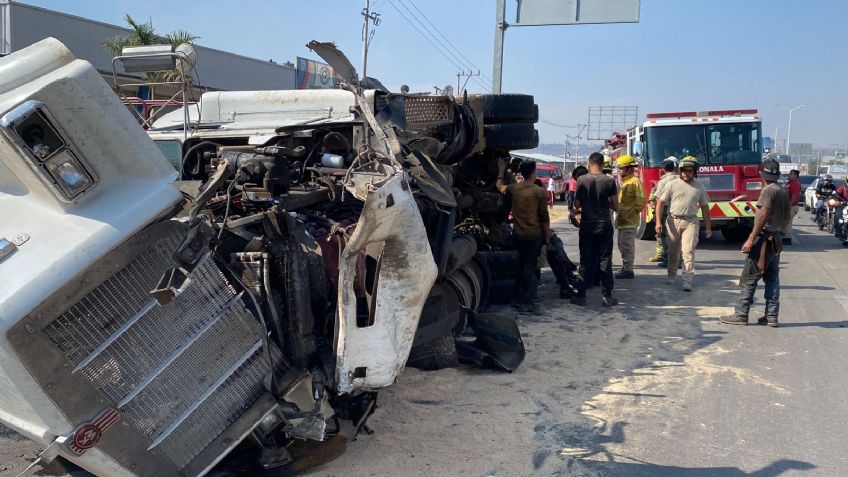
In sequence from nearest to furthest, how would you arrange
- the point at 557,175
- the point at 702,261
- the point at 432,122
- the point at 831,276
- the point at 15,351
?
the point at 15,351 → the point at 432,122 → the point at 831,276 → the point at 702,261 → the point at 557,175

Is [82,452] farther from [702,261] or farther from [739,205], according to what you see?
[739,205]

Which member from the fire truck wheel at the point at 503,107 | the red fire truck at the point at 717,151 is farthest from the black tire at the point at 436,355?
the red fire truck at the point at 717,151

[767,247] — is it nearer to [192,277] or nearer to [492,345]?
[492,345]

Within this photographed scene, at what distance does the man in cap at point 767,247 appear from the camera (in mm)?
6344

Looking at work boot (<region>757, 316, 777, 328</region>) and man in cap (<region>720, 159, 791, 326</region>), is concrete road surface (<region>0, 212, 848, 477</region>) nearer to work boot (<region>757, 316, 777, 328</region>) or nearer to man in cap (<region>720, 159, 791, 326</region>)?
work boot (<region>757, 316, 777, 328</region>)

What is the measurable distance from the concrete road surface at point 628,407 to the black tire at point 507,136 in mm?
1878

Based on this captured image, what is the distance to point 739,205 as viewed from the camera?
11.8 m

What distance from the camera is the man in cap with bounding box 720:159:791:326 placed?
6344 millimetres

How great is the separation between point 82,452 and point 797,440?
12.7 ft

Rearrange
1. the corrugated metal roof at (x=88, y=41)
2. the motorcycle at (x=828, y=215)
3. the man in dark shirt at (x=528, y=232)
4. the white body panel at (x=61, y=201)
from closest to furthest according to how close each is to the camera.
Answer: the white body panel at (x=61, y=201) < the man in dark shirt at (x=528, y=232) < the motorcycle at (x=828, y=215) < the corrugated metal roof at (x=88, y=41)

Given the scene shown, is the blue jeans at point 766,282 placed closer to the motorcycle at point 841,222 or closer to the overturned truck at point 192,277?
the overturned truck at point 192,277

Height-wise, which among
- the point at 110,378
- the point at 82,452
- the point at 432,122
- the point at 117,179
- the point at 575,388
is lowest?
the point at 575,388

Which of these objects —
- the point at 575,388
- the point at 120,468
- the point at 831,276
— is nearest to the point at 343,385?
the point at 120,468

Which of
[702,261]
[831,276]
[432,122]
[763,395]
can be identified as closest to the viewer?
[763,395]
